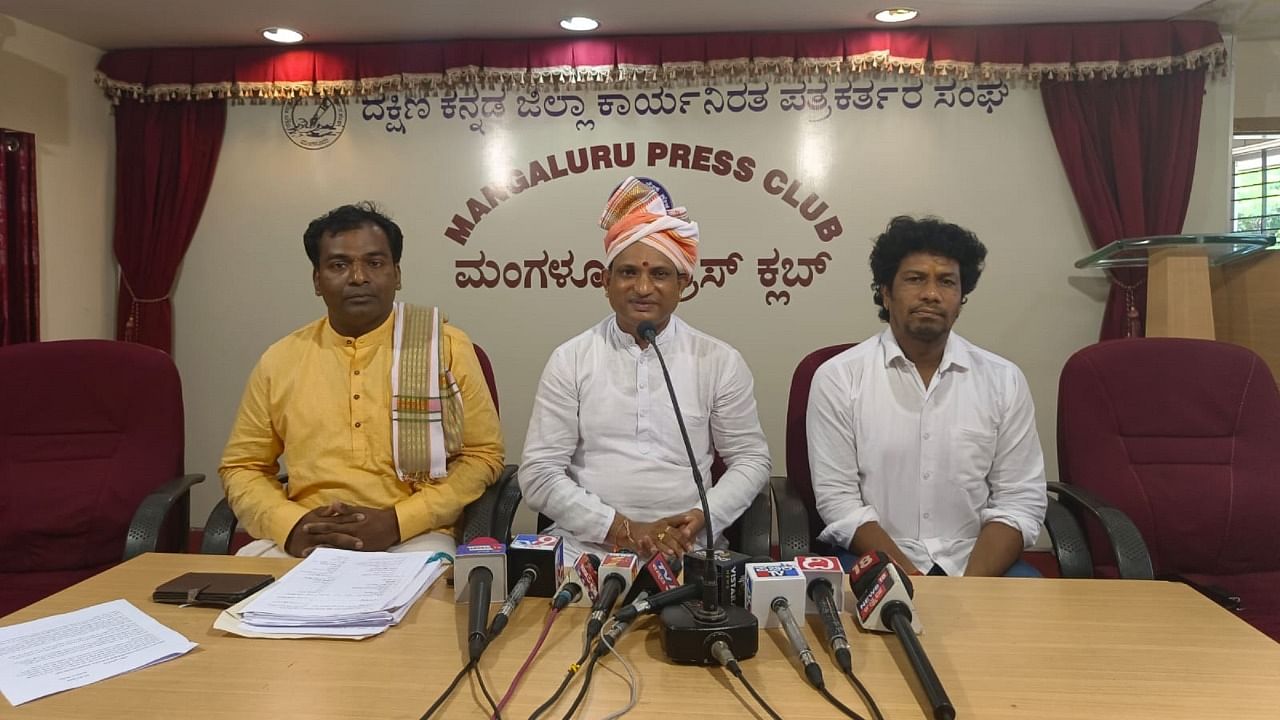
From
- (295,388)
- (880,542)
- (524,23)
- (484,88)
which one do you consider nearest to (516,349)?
(484,88)

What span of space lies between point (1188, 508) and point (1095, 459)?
27 cm

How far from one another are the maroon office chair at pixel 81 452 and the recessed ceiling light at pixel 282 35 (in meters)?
1.98

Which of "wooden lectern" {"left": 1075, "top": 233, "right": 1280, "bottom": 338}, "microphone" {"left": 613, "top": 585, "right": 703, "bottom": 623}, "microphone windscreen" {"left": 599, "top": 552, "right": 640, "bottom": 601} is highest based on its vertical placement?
"wooden lectern" {"left": 1075, "top": 233, "right": 1280, "bottom": 338}

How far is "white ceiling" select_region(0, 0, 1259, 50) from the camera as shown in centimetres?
339

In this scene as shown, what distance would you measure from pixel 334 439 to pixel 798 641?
59.2 inches

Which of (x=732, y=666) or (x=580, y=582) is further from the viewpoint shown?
(x=580, y=582)

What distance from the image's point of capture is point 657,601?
1.25 meters

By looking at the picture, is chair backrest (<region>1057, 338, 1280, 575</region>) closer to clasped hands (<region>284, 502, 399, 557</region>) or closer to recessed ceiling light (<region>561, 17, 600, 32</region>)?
clasped hands (<region>284, 502, 399, 557</region>)

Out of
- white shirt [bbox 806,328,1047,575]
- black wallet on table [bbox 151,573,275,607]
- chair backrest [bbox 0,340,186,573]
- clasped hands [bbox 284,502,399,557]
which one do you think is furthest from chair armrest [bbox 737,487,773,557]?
chair backrest [bbox 0,340,186,573]

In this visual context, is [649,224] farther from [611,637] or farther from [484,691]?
[484,691]

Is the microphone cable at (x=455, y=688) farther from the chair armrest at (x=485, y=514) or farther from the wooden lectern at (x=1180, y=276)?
the wooden lectern at (x=1180, y=276)

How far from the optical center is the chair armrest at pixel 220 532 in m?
1.97

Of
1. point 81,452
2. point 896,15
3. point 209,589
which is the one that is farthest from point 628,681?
point 896,15

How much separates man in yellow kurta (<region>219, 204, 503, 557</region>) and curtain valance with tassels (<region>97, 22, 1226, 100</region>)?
1.89 m
